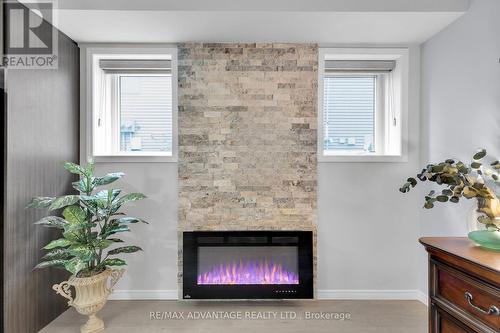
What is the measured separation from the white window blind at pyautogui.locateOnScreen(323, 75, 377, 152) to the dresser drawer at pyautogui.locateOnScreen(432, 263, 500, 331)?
1.55 metres

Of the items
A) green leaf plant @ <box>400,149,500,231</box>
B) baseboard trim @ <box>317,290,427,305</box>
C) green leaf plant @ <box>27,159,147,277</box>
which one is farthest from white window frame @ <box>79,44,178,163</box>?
green leaf plant @ <box>400,149,500,231</box>

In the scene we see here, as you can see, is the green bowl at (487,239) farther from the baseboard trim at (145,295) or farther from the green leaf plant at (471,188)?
the baseboard trim at (145,295)

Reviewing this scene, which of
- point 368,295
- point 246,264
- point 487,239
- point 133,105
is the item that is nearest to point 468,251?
point 487,239

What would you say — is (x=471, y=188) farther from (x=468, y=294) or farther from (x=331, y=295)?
(x=331, y=295)

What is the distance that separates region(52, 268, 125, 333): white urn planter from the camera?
2.16 meters

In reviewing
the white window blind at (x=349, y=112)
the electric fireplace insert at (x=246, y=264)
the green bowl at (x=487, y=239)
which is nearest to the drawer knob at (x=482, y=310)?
the green bowl at (x=487, y=239)

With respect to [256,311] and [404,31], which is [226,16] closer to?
[404,31]

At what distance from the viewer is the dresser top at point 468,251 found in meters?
1.29

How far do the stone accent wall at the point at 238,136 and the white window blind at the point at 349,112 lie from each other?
1.02 feet

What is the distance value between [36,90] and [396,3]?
259 cm

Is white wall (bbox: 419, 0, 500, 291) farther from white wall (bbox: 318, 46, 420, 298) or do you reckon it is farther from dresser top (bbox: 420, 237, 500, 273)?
dresser top (bbox: 420, 237, 500, 273)

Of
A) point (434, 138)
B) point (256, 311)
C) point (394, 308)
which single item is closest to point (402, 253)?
point (394, 308)

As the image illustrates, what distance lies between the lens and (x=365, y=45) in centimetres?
276

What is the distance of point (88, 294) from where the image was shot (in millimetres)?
2182
